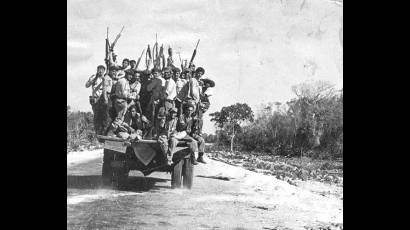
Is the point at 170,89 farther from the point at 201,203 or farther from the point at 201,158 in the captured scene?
the point at 201,203

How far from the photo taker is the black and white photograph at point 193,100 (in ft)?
27.2

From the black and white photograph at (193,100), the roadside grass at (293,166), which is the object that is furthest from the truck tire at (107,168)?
the roadside grass at (293,166)

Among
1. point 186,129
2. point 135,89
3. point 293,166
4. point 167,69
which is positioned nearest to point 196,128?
point 186,129

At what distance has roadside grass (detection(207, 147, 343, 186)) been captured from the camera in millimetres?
10664

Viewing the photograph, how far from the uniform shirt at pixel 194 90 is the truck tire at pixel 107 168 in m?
1.71

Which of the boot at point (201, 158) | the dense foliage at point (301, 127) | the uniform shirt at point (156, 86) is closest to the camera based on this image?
the uniform shirt at point (156, 86)

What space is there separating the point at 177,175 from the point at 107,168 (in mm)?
1240

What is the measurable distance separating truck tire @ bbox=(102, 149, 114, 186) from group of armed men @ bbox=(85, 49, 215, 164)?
1.20 ft

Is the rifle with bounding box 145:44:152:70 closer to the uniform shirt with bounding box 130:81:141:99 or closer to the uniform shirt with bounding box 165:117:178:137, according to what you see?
the uniform shirt with bounding box 130:81:141:99

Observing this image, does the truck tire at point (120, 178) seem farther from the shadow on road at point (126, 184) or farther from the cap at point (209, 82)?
the cap at point (209, 82)
